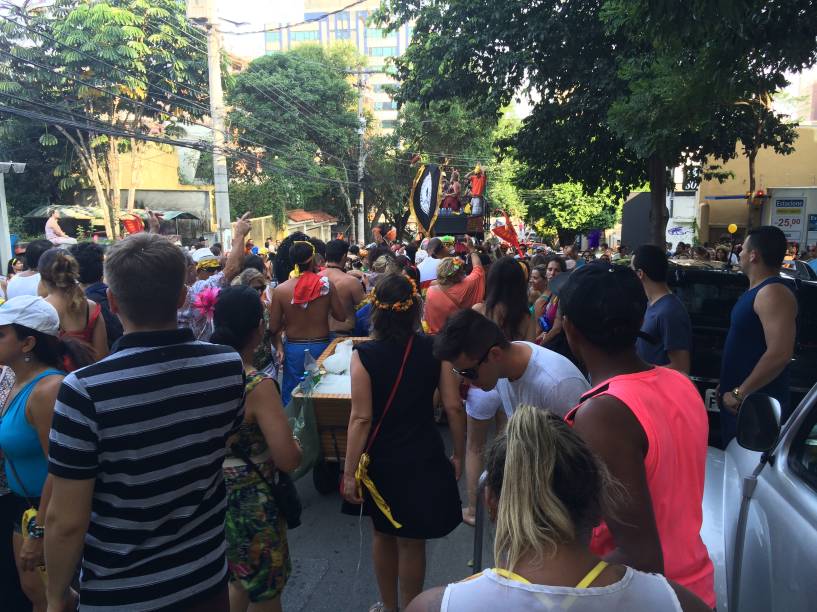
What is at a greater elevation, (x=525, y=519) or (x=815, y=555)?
(x=525, y=519)

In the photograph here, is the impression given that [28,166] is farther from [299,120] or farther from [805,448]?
[805,448]

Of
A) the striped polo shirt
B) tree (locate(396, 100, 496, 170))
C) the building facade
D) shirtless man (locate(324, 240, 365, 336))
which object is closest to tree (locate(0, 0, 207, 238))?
tree (locate(396, 100, 496, 170))

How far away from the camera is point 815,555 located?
71.5 inches

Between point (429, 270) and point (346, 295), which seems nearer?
point (346, 295)

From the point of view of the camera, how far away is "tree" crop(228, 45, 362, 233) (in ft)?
107

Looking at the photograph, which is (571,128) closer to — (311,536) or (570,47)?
(570,47)

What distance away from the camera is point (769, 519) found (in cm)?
220

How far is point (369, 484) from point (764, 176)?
3209 centimetres

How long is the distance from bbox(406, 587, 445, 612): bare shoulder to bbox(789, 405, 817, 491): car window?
62.1 inches

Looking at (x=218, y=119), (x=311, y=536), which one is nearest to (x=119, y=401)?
(x=311, y=536)

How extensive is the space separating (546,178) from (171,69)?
1887 cm

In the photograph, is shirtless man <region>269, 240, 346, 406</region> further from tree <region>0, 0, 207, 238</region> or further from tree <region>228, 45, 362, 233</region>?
tree <region>228, 45, 362, 233</region>

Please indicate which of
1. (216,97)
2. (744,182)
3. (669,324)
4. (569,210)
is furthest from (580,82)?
(569,210)

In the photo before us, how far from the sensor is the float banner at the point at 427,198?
12.6 metres
